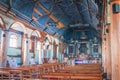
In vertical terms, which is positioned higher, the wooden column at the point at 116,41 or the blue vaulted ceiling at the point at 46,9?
the blue vaulted ceiling at the point at 46,9

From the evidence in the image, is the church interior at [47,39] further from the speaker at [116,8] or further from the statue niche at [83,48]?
the statue niche at [83,48]

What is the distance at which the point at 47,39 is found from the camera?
19.7 metres

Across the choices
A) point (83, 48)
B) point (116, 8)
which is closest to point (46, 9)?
point (116, 8)

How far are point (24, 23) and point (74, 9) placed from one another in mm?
6291

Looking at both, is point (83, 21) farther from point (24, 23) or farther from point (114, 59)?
point (114, 59)

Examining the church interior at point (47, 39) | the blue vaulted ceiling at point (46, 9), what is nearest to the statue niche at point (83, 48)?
the church interior at point (47, 39)

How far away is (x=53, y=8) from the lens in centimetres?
1617

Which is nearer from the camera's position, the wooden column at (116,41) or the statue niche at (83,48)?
the wooden column at (116,41)

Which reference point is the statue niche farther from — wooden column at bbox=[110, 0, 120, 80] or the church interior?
wooden column at bbox=[110, 0, 120, 80]

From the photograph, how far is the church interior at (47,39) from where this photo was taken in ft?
17.7

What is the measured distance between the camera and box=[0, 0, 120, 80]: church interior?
5.39 m

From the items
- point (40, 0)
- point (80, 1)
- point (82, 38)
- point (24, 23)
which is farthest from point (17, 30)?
point (82, 38)

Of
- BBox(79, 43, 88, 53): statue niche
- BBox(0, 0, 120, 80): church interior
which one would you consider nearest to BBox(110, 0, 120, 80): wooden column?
BBox(0, 0, 120, 80): church interior

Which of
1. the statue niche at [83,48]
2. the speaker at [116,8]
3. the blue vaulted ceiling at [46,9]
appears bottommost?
the statue niche at [83,48]
